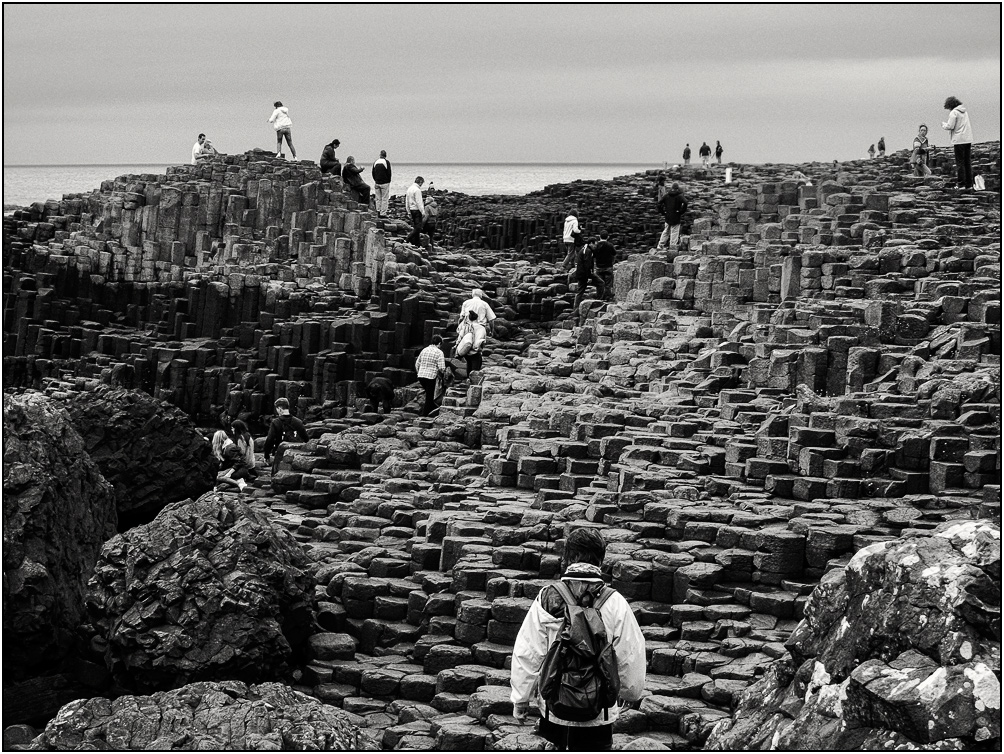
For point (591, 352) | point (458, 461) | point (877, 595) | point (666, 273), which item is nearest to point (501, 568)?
point (458, 461)

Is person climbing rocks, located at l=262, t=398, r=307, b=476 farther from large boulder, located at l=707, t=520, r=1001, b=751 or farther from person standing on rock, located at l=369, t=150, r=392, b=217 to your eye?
large boulder, located at l=707, t=520, r=1001, b=751

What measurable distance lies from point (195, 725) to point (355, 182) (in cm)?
3403

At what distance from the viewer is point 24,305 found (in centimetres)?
4631

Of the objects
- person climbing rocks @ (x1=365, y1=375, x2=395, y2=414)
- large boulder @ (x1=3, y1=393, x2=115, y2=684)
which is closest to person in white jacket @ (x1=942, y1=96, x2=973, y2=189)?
person climbing rocks @ (x1=365, y1=375, x2=395, y2=414)

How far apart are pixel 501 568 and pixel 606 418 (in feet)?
15.3

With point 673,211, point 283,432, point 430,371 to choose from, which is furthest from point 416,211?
point 283,432

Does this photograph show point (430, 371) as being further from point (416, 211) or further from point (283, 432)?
point (416, 211)

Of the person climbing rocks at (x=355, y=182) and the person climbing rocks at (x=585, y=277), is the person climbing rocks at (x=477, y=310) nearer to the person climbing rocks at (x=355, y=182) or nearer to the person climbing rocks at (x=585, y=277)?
the person climbing rocks at (x=585, y=277)

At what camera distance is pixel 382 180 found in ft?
133

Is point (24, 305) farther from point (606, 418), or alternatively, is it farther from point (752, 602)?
point (752, 602)

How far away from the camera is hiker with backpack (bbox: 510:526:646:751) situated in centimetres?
834

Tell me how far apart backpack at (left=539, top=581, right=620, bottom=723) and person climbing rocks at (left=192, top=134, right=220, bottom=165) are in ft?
140

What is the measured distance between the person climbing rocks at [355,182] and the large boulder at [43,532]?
25734mm

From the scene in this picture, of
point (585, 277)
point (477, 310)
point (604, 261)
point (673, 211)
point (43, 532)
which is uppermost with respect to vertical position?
point (673, 211)
